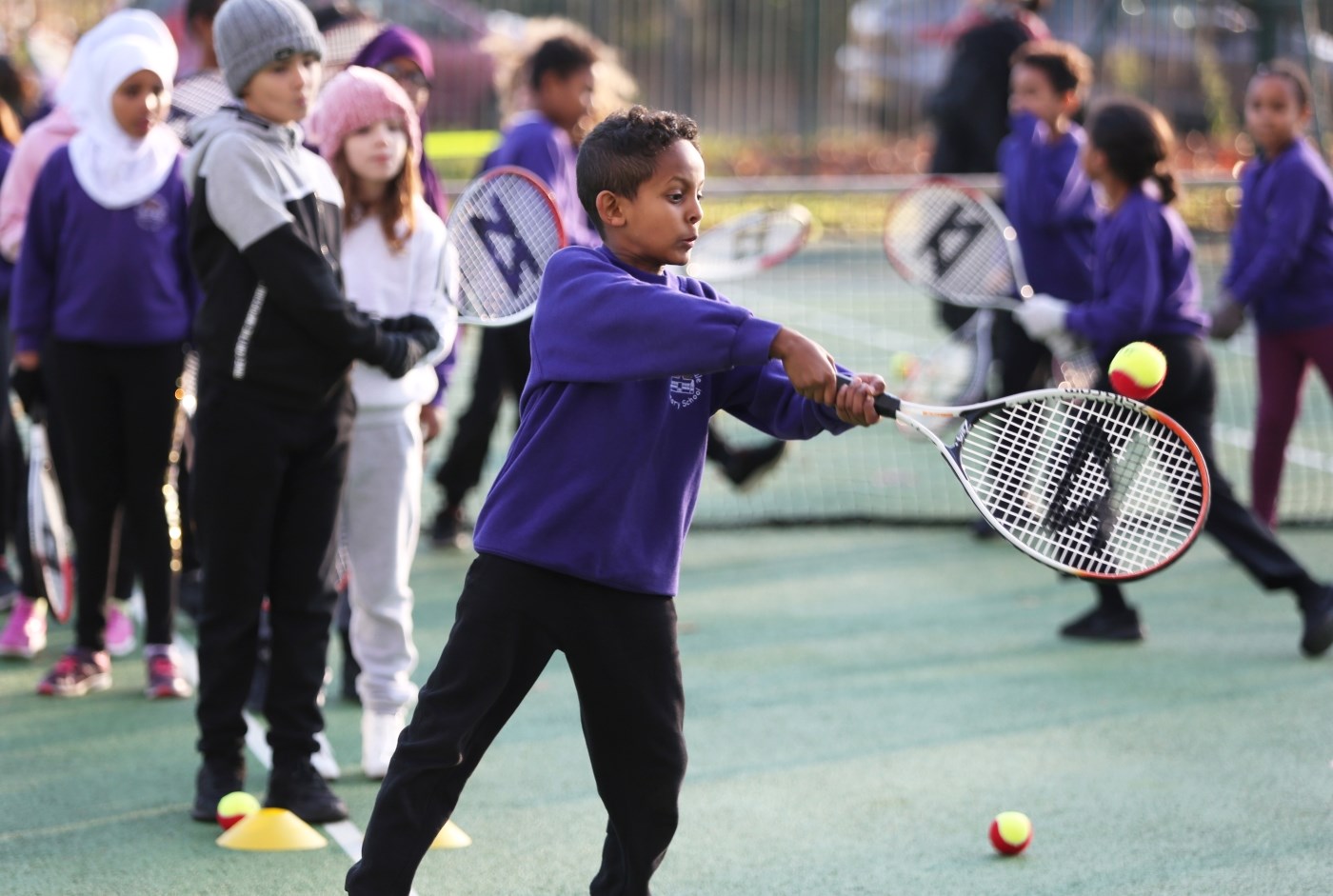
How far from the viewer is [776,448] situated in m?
7.50

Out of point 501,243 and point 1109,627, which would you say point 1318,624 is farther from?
point 501,243

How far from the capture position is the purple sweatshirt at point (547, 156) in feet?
20.4

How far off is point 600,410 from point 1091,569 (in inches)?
41.4

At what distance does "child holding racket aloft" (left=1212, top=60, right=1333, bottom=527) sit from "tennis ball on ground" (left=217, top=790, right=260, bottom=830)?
403 centimetres

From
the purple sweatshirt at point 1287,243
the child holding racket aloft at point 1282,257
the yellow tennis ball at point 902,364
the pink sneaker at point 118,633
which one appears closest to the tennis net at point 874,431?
the yellow tennis ball at point 902,364

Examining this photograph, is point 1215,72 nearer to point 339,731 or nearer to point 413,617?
point 413,617

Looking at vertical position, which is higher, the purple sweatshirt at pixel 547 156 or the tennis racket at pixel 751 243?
the purple sweatshirt at pixel 547 156

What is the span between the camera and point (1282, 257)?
6.45 m

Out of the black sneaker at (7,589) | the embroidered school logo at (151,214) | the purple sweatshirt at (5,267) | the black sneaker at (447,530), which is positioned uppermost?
the embroidered school logo at (151,214)

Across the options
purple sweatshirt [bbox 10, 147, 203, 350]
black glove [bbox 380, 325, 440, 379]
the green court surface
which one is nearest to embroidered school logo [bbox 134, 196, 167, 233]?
purple sweatshirt [bbox 10, 147, 203, 350]

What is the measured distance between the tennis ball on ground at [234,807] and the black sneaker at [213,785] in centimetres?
5

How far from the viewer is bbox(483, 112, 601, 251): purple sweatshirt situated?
A: 6.23m

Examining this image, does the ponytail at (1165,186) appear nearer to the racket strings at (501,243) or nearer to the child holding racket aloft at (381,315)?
the racket strings at (501,243)

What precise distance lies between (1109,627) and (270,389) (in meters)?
3.29
